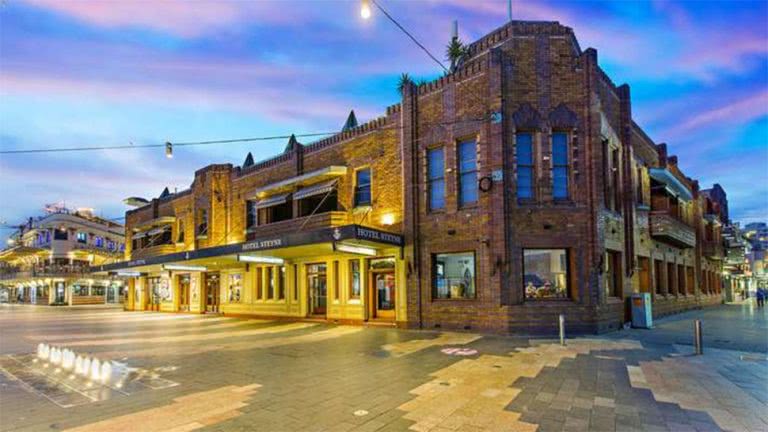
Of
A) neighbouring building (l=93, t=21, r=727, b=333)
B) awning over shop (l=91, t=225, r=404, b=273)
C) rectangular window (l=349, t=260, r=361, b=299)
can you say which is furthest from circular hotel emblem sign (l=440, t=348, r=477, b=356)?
rectangular window (l=349, t=260, r=361, b=299)

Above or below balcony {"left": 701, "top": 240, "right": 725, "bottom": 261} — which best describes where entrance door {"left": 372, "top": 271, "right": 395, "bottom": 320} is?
below

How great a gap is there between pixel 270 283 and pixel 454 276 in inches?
441

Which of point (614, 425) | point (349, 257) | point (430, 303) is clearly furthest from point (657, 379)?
point (349, 257)

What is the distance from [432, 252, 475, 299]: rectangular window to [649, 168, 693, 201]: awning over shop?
12039mm

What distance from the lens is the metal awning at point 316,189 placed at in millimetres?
19094

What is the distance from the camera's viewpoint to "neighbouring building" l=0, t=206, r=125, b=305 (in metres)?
48.3

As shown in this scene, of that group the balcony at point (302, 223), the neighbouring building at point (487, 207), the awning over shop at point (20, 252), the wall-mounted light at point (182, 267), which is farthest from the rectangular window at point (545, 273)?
the awning over shop at point (20, 252)

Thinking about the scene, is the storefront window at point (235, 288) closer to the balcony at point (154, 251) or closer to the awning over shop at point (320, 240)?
the awning over shop at point (320, 240)

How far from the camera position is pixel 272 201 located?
22.0 metres

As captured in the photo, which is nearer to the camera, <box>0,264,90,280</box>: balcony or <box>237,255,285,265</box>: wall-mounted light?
<box>237,255,285,265</box>: wall-mounted light

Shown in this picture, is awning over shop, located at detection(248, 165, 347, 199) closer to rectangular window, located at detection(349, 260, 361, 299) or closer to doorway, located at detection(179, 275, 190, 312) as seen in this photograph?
rectangular window, located at detection(349, 260, 361, 299)

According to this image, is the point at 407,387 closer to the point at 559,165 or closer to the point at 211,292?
the point at 559,165

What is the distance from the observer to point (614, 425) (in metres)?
5.36

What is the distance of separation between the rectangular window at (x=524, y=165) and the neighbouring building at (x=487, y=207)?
4 centimetres
